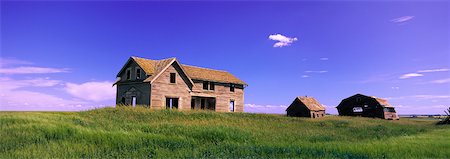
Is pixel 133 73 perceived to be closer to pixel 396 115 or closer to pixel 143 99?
pixel 143 99

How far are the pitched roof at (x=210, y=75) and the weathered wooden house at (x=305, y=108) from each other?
9284 mm

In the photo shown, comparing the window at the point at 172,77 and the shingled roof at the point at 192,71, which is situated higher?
the shingled roof at the point at 192,71

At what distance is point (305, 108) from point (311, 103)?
2.62m

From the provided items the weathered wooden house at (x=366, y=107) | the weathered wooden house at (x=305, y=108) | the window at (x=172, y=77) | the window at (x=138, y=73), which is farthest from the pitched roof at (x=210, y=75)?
the weathered wooden house at (x=366, y=107)

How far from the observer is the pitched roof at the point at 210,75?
42188 millimetres

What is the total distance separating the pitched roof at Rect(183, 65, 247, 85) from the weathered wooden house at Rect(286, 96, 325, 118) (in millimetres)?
9284

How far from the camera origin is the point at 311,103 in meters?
51.4

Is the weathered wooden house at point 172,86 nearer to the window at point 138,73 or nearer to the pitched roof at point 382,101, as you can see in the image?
the window at point 138,73

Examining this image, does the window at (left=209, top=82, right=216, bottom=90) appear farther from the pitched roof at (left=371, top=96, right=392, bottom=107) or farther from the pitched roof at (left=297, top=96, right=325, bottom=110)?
the pitched roof at (left=371, top=96, right=392, bottom=107)

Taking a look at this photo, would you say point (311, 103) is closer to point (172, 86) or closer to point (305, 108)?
point (305, 108)

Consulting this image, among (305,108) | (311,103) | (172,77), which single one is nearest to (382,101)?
(311,103)

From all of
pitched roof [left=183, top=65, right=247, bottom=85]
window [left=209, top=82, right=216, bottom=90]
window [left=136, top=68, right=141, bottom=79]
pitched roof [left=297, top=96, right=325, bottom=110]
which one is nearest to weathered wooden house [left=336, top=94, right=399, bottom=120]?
pitched roof [left=297, top=96, right=325, bottom=110]

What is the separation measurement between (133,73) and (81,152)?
83.4 ft

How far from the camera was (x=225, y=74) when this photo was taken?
47.8 m
